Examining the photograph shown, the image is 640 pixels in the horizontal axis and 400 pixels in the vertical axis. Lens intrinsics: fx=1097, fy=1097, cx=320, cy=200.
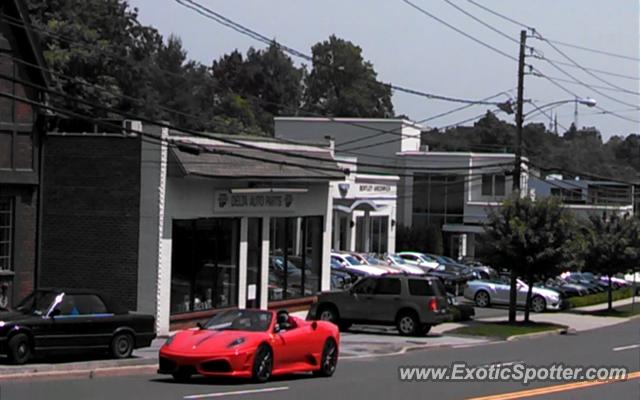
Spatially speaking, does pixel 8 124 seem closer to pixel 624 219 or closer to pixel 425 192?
pixel 624 219

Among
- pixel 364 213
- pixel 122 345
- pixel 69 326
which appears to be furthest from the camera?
pixel 364 213

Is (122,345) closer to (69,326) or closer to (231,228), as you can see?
(69,326)

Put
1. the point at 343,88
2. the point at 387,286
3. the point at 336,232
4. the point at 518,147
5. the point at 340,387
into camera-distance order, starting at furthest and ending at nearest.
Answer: the point at 343,88
the point at 336,232
the point at 518,147
the point at 387,286
the point at 340,387

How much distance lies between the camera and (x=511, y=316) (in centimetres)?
4162

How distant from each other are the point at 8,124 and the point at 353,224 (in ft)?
125

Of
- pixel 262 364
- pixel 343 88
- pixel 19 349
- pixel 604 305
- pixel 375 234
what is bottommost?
pixel 604 305

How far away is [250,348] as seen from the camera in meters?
18.5

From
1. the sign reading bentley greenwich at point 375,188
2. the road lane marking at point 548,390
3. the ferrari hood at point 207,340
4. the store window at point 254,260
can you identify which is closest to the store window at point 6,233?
the store window at point 254,260

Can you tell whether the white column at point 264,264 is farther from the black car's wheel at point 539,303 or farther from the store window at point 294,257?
the black car's wheel at point 539,303

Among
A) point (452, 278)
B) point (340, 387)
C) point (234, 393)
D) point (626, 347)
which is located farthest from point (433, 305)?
point (452, 278)

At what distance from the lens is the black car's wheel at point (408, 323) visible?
34562 mm

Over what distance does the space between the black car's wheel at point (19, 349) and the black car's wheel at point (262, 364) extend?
4997 millimetres

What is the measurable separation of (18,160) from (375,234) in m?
41.6

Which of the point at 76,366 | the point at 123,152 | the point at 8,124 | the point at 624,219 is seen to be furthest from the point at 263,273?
the point at 624,219
